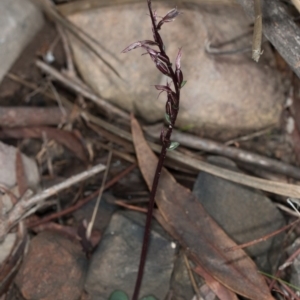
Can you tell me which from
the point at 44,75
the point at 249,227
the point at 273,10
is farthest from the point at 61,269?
the point at 273,10

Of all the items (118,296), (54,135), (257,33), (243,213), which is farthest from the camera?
(54,135)

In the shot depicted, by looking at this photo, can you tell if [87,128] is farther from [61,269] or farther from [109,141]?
[61,269]

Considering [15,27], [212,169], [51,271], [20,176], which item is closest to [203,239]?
[212,169]

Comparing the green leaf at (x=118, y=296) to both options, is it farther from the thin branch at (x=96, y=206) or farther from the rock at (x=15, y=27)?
the rock at (x=15, y=27)

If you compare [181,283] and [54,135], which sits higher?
[54,135]

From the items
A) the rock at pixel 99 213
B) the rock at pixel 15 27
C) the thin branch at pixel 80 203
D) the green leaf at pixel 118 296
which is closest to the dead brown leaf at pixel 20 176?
the thin branch at pixel 80 203

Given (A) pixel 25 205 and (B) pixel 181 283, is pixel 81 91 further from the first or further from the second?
(B) pixel 181 283
